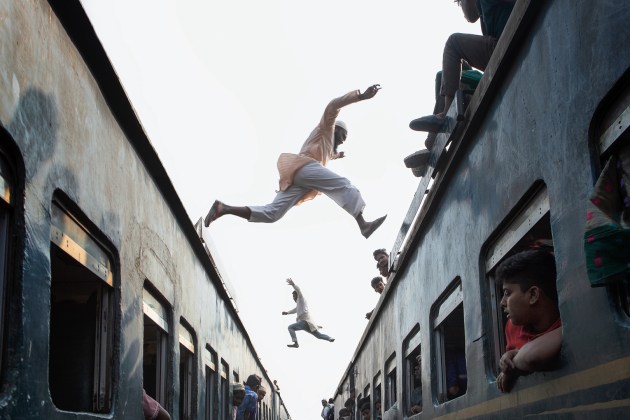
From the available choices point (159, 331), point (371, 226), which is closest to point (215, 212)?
point (159, 331)

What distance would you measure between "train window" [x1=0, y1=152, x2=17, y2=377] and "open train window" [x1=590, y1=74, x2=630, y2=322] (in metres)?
2.08

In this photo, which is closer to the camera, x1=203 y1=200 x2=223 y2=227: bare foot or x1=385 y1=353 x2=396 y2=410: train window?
x1=203 y1=200 x2=223 y2=227: bare foot

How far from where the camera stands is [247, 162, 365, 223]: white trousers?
7.50 meters

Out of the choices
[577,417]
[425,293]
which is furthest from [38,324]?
[425,293]

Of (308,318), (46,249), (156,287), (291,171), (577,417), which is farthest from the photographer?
(308,318)

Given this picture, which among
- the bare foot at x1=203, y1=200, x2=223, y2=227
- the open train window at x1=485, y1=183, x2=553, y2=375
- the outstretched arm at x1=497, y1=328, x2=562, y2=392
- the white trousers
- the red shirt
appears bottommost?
the outstretched arm at x1=497, y1=328, x2=562, y2=392

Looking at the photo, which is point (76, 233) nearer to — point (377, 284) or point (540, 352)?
point (540, 352)

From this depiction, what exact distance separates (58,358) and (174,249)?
99.1 inches

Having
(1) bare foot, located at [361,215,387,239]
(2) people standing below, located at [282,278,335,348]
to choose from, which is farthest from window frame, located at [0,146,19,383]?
(2) people standing below, located at [282,278,335,348]

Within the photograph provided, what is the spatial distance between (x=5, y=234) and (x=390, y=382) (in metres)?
8.45

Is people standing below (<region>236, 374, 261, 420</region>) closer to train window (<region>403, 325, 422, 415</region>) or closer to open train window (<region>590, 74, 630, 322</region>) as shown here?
train window (<region>403, 325, 422, 415</region>)

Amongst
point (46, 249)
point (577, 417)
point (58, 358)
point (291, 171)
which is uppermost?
point (291, 171)

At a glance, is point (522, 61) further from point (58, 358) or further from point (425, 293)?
point (425, 293)

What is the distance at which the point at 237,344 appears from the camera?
15.0 meters
